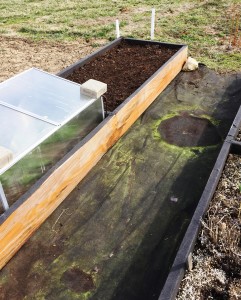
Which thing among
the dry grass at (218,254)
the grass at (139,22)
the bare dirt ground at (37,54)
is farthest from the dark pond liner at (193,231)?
the bare dirt ground at (37,54)

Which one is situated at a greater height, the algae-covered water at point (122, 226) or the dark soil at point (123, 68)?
the dark soil at point (123, 68)

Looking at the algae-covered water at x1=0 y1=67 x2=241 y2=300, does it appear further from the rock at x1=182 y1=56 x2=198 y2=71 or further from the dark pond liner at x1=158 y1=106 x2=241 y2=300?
the rock at x1=182 y1=56 x2=198 y2=71

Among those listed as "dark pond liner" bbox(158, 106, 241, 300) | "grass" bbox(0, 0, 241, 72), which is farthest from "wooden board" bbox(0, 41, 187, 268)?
"grass" bbox(0, 0, 241, 72)

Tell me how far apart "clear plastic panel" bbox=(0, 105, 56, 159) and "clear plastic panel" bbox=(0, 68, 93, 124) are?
131 millimetres

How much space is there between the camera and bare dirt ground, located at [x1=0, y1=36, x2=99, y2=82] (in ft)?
24.3

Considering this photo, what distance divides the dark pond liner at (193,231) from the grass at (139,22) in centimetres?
327

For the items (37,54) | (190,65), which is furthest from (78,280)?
(37,54)

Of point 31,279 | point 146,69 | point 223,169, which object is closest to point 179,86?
point 146,69

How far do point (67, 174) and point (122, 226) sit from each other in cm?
89

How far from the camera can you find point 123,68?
624 centimetres

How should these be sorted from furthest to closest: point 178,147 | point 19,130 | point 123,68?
1. point 123,68
2. point 178,147
3. point 19,130

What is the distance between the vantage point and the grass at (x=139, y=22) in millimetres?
8023

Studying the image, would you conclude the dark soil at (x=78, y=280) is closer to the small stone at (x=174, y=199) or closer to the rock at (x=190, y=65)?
the small stone at (x=174, y=199)

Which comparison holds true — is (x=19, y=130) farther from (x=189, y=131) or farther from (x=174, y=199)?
(x=189, y=131)
